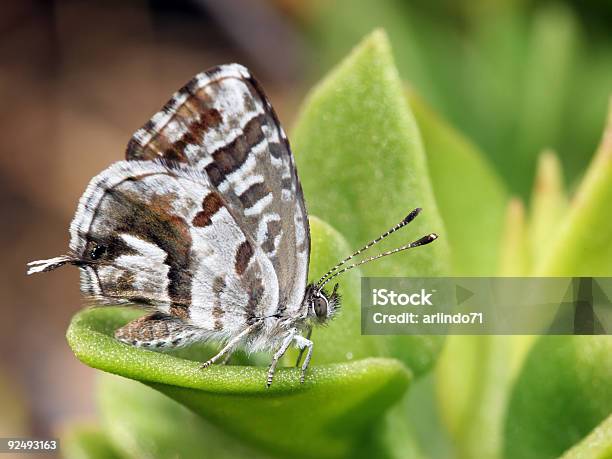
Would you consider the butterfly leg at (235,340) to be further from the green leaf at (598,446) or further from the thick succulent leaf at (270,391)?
the green leaf at (598,446)

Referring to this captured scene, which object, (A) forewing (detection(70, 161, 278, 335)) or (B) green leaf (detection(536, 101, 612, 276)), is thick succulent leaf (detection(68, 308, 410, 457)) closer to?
(A) forewing (detection(70, 161, 278, 335))

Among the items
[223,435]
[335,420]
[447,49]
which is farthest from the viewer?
[447,49]

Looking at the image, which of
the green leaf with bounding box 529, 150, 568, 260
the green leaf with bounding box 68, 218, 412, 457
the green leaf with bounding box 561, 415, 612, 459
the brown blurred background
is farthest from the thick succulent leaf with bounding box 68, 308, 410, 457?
the brown blurred background

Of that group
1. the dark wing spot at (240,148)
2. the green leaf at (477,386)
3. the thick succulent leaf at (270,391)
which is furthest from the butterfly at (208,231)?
the green leaf at (477,386)

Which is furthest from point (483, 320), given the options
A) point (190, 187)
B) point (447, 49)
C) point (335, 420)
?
point (447, 49)

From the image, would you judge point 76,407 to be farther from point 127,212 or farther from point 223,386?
point 223,386

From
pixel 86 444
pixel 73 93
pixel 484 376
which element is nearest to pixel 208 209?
pixel 86 444

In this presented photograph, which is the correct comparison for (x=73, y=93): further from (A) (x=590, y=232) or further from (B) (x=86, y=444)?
(A) (x=590, y=232)
